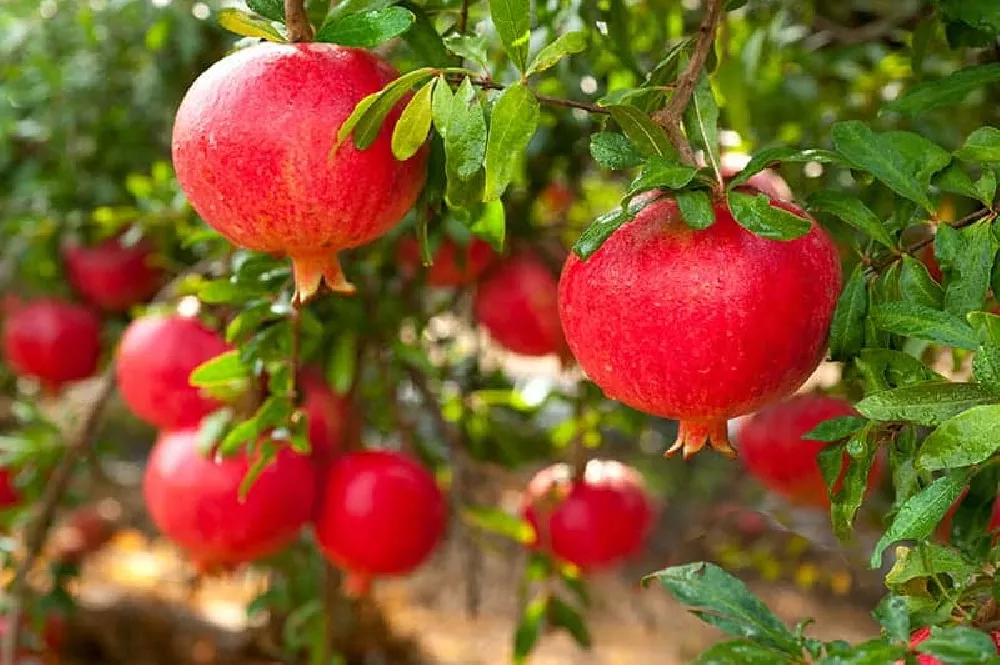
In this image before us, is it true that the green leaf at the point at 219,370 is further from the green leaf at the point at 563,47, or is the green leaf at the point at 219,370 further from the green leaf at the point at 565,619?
the green leaf at the point at 565,619

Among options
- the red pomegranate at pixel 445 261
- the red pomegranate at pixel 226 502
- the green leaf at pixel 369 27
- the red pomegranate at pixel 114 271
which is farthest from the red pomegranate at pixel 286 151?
the red pomegranate at pixel 114 271

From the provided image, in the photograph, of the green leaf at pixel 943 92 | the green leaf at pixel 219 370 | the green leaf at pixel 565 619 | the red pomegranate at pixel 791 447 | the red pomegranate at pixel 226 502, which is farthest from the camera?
the green leaf at pixel 565 619

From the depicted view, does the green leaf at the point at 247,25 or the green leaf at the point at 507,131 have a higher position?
the green leaf at the point at 247,25

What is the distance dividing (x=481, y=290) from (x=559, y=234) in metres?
0.14

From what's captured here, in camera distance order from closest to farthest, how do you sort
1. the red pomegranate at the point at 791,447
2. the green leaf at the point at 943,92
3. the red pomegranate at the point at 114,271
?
the green leaf at the point at 943,92 < the red pomegranate at the point at 791,447 < the red pomegranate at the point at 114,271

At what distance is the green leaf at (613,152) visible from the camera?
581mm

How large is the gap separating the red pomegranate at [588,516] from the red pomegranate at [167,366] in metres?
0.47

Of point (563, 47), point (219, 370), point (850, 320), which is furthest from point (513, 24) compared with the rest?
point (219, 370)

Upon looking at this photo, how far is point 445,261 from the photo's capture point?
1.36 metres

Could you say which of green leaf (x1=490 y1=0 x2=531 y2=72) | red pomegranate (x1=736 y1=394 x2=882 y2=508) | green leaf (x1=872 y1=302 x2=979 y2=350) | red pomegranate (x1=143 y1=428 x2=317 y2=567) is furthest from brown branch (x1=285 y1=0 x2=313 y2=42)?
red pomegranate (x1=736 y1=394 x2=882 y2=508)

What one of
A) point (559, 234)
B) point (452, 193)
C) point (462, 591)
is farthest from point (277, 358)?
point (462, 591)

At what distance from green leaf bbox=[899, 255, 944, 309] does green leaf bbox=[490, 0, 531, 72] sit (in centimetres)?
23

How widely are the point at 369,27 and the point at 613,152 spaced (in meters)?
0.15

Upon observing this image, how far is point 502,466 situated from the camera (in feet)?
5.13
